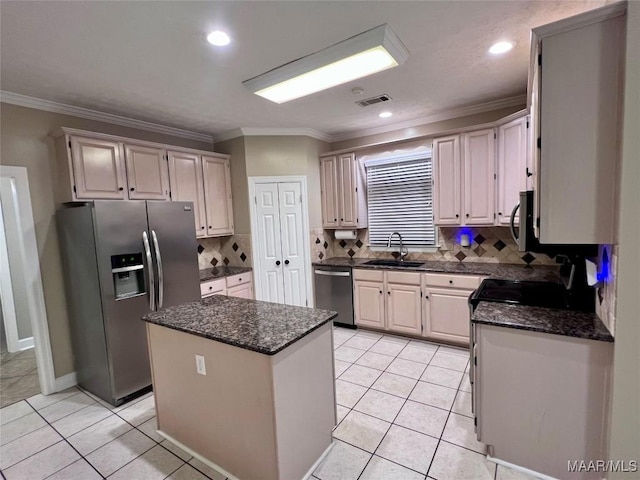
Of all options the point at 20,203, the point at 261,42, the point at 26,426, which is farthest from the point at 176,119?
the point at 26,426

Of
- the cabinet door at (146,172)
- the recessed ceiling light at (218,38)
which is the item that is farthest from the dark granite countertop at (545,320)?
the cabinet door at (146,172)

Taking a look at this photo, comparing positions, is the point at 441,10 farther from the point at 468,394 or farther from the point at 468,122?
the point at 468,394

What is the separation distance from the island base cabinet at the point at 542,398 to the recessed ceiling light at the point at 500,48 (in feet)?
6.31

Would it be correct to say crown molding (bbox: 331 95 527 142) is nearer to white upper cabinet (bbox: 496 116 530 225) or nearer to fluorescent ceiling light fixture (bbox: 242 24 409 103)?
white upper cabinet (bbox: 496 116 530 225)

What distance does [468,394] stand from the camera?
8.27 ft

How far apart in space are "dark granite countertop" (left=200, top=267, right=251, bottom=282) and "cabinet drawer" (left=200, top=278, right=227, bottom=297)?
5 cm

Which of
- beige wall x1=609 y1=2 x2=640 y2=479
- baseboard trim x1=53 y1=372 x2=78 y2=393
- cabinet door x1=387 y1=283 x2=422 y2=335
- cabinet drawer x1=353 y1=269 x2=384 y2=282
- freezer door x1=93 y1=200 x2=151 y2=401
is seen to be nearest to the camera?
beige wall x1=609 y1=2 x2=640 y2=479

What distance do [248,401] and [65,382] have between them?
245 cm

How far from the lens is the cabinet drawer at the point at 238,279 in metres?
3.76

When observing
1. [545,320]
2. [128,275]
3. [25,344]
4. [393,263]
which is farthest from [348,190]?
[25,344]

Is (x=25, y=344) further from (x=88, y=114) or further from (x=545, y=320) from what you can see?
(x=545, y=320)

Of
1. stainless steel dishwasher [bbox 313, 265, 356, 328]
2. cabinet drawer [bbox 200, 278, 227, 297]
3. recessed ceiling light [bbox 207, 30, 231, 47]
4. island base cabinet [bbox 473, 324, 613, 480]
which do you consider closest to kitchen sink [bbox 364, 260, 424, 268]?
stainless steel dishwasher [bbox 313, 265, 356, 328]

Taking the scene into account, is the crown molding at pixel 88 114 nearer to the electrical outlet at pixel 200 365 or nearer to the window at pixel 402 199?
the window at pixel 402 199

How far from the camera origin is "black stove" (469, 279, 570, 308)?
6.71 ft
